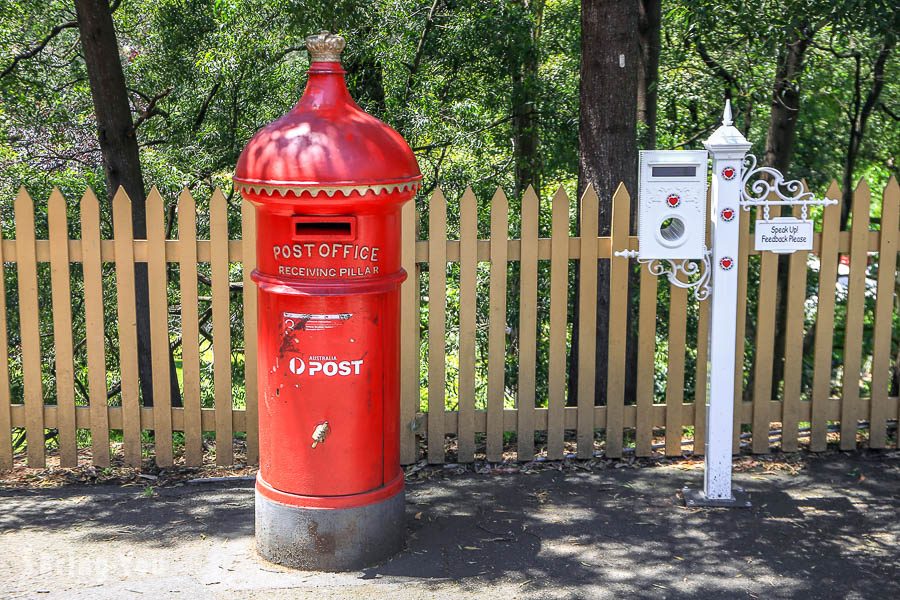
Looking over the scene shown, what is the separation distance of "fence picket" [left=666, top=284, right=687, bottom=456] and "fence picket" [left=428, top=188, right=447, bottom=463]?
135 centimetres

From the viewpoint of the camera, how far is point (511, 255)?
19.3 feet

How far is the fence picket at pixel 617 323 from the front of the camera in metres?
5.79

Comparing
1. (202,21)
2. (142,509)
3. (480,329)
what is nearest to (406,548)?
(142,509)

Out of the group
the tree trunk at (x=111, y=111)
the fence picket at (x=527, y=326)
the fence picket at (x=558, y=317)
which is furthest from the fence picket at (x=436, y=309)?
Result: the tree trunk at (x=111, y=111)

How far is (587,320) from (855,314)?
165cm

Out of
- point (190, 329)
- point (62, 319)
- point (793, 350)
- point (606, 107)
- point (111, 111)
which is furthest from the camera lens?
point (111, 111)

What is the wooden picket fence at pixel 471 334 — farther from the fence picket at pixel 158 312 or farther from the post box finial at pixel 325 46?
the post box finial at pixel 325 46

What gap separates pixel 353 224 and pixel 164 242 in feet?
5.80

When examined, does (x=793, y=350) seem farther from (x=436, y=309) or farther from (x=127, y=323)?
(x=127, y=323)

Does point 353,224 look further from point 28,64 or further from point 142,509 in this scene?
point 28,64

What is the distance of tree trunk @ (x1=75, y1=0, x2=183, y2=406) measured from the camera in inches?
296

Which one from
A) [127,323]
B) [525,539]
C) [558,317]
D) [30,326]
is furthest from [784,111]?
[30,326]

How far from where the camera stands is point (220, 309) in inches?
227

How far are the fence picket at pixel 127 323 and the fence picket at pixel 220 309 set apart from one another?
463mm
